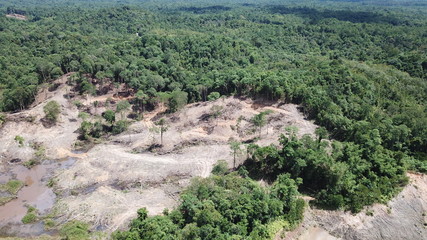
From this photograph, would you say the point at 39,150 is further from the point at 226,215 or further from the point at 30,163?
the point at 226,215

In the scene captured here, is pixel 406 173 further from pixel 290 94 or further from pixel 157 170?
pixel 157 170

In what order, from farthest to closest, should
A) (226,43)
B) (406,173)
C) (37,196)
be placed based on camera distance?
(226,43), (37,196), (406,173)

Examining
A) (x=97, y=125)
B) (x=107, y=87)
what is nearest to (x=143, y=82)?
(x=107, y=87)

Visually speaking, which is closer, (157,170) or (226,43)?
(157,170)

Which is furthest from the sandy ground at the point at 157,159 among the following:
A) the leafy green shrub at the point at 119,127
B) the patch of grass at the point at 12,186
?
the patch of grass at the point at 12,186

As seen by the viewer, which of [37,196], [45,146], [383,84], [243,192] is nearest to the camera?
[243,192]

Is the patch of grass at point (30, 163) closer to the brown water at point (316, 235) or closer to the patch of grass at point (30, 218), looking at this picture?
the patch of grass at point (30, 218)
